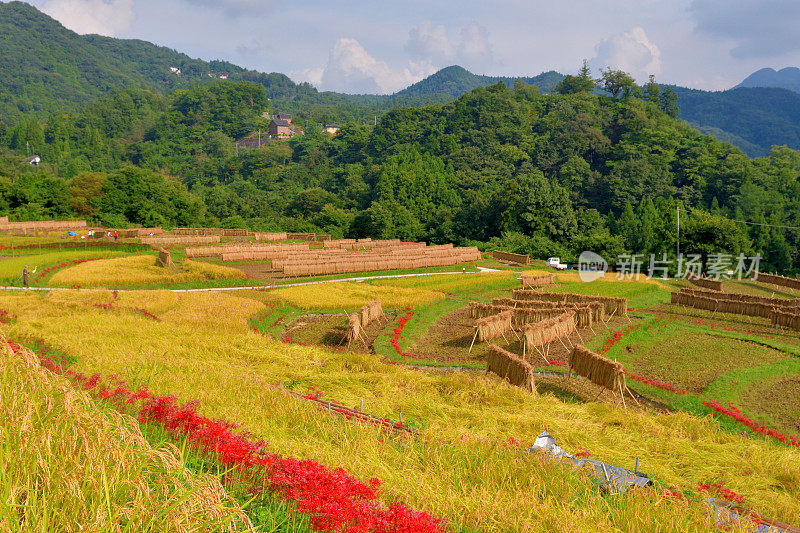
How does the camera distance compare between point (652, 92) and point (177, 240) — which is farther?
point (652, 92)

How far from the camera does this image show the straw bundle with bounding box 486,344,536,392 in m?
17.5

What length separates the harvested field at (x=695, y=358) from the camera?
68.0ft

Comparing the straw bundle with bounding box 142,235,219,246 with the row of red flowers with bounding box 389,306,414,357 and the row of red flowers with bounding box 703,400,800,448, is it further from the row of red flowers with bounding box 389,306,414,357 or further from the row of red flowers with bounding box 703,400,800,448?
the row of red flowers with bounding box 703,400,800,448

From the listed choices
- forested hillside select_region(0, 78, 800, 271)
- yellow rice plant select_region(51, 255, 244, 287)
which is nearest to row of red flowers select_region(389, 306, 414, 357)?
yellow rice plant select_region(51, 255, 244, 287)

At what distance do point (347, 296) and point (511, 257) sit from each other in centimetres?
3071

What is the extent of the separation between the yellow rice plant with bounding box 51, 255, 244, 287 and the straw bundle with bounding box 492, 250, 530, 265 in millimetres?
→ 31106

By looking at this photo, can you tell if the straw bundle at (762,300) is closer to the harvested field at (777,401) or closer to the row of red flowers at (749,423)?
the harvested field at (777,401)

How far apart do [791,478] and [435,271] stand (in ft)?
133

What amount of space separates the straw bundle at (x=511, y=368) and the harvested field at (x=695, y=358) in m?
6.34

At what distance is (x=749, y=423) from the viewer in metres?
15.8

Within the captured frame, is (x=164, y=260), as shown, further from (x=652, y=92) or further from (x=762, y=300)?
(x=652, y=92)

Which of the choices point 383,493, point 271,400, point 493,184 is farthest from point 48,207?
point 383,493

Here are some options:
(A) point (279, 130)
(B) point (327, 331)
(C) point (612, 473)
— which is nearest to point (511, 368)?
(C) point (612, 473)

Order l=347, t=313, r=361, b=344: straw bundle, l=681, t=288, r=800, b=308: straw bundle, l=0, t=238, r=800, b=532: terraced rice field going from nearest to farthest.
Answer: l=0, t=238, r=800, b=532: terraced rice field, l=347, t=313, r=361, b=344: straw bundle, l=681, t=288, r=800, b=308: straw bundle
